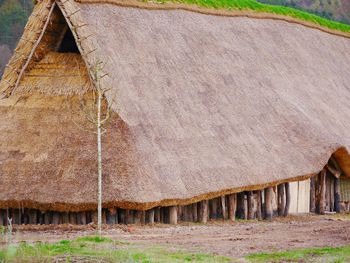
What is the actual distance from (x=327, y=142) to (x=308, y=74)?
5.99 m

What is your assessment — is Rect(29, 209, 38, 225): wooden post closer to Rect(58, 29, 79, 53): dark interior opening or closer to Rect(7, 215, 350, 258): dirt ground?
Rect(7, 215, 350, 258): dirt ground

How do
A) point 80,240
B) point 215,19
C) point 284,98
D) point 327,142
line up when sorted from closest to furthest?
point 80,240 < point 327,142 < point 284,98 < point 215,19

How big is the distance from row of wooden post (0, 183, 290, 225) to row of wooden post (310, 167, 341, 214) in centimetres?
203

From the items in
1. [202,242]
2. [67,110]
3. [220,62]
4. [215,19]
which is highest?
[215,19]

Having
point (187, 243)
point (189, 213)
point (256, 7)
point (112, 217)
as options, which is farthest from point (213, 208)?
point (256, 7)

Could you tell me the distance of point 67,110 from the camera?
80.7ft

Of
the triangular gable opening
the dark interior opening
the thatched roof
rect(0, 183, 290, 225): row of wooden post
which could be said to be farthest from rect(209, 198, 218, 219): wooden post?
the dark interior opening

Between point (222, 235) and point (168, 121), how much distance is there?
4869mm

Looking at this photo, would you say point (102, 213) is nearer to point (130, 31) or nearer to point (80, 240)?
point (80, 240)

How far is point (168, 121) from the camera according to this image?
25.6 meters

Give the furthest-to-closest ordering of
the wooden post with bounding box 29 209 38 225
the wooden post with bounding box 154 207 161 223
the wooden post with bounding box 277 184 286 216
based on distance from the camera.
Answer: the wooden post with bounding box 277 184 286 216 → the wooden post with bounding box 154 207 161 223 → the wooden post with bounding box 29 209 38 225

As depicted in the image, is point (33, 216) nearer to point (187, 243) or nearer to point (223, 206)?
point (187, 243)

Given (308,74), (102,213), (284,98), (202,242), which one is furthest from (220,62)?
(202,242)

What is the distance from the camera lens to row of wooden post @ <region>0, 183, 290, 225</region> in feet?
77.8
